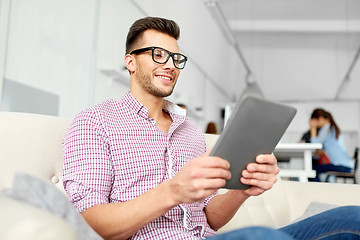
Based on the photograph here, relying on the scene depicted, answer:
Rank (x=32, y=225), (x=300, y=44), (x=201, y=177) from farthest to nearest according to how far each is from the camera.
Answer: (x=300, y=44) → (x=201, y=177) → (x=32, y=225)

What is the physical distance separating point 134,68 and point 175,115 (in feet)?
0.79

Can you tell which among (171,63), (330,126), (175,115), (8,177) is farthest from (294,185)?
(330,126)

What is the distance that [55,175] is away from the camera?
4.48 ft

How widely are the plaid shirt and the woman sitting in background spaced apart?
415 cm

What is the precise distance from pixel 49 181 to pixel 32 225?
68 cm

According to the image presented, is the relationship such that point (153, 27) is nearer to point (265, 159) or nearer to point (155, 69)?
point (155, 69)

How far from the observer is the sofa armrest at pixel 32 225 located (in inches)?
26.5

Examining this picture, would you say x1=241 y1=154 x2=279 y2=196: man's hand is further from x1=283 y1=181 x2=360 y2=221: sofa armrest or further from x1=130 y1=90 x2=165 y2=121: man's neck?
x1=283 y1=181 x2=360 y2=221: sofa armrest

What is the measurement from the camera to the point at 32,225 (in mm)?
675

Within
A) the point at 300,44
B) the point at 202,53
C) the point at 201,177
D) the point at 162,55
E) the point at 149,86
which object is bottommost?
the point at 201,177

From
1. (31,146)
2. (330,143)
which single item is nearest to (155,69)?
(31,146)

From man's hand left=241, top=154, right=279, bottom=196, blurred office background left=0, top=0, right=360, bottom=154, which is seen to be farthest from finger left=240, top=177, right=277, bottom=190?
blurred office background left=0, top=0, right=360, bottom=154

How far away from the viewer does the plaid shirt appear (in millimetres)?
1118

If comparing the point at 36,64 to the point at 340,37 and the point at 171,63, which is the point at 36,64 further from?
the point at 340,37
